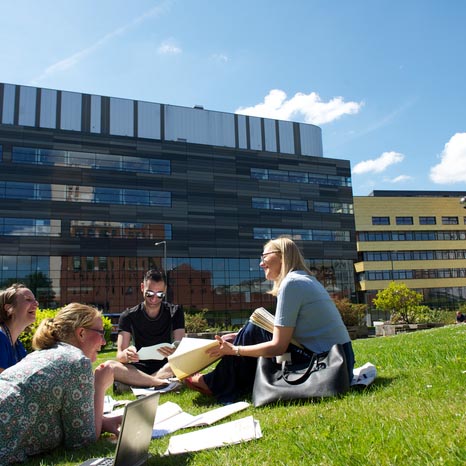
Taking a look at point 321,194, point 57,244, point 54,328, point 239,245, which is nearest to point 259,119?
point 321,194

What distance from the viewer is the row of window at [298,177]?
5578 centimetres

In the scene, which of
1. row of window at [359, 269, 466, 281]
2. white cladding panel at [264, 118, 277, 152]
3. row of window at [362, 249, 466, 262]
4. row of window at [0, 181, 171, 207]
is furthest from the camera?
row of window at [362, 249, 466, 262]

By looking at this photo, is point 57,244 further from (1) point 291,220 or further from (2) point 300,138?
(2) point 300,138

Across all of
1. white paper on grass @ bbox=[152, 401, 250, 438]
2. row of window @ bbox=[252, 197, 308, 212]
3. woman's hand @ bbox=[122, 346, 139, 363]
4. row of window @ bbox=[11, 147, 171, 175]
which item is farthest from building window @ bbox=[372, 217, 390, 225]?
white paper on grass @ bbox=[152, 401, 250, 438]

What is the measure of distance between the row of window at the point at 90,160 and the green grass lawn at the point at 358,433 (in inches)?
1883

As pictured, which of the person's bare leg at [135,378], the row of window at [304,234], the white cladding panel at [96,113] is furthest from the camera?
the row of window at [304,234]

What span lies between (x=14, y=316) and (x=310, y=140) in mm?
59468

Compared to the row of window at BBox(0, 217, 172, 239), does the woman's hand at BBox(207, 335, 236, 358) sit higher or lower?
lower

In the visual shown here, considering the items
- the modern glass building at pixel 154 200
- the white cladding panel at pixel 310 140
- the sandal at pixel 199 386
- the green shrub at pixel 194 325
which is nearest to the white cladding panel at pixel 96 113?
the modern glass building at pixel 154 200

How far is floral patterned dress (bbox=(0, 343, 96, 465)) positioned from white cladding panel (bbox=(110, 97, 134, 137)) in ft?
168

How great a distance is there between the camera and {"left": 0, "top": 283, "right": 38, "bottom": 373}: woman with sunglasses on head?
178 inches

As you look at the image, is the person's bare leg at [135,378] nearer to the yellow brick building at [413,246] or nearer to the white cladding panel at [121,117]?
the white cladding panel at [121,117]

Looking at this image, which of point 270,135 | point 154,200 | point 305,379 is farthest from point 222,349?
point 270,135

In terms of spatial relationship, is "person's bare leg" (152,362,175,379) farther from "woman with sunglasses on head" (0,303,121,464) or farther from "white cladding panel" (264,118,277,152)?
"white cladding panel" (264,118,277,152)
